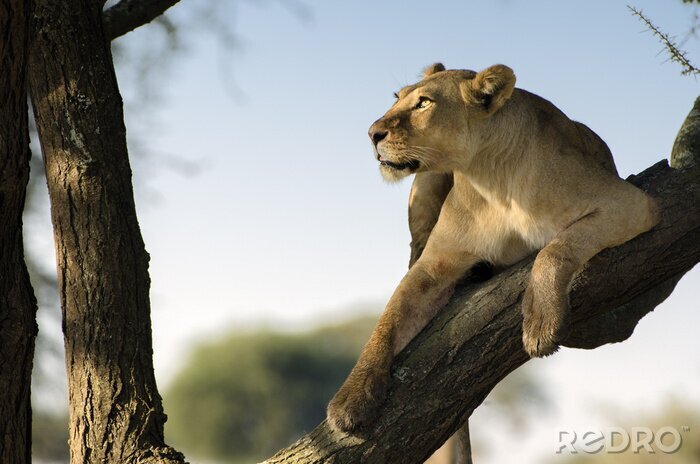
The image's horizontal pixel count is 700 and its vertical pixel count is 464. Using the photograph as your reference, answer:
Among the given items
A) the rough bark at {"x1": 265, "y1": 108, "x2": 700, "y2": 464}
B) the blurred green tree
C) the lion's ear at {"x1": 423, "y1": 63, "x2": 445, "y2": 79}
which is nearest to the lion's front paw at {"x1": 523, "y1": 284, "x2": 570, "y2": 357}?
the rough bark at {"x1": 265, "y1": 108, "x2": 700, "y2": 464}

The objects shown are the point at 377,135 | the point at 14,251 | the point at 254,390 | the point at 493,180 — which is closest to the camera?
the point at 14,251

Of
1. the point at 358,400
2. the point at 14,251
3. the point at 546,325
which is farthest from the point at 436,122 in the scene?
the point at 14,251

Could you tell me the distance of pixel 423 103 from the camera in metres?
4.71

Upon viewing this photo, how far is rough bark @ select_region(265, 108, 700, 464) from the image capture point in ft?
13.4

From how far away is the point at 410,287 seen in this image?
188 inches

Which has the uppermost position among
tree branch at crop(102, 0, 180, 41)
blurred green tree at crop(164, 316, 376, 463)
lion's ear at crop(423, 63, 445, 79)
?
blurred green tree at crop(164, 316, 376, 463)

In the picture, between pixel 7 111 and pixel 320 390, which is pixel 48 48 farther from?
pixel 320 390

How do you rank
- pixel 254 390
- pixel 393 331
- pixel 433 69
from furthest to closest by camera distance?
pixel 254 390 → pixel 433 69 → pixel 393 331

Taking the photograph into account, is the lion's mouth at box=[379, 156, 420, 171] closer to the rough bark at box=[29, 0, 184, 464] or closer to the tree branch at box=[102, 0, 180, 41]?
the rough bark at box=[29, 0, 184, 464]

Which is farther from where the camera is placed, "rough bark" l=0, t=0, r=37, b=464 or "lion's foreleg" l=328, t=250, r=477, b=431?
"lion's foreleg" l=328, t=250, r=477, b=431

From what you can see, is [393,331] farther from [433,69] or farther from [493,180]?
[433,69]

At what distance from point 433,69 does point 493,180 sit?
73 centimetres

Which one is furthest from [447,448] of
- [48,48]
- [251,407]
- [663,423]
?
[251,407]

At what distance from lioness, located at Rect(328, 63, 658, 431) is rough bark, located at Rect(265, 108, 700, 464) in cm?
13
